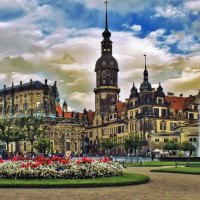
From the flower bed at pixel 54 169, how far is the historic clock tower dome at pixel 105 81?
106585 mm

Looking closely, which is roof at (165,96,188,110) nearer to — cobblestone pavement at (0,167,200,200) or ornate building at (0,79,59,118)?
ornate building at (0,79,59,118)

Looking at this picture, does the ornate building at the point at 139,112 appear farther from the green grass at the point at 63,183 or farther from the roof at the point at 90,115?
the green grass at the point at 63,183

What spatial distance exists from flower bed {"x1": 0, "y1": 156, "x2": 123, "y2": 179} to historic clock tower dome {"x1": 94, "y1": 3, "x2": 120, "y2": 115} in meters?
107

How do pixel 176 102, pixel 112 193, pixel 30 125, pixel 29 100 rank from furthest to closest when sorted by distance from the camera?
pixel 29 100 → pixel 176 102 → pixel 30 125 → pixel 112 193

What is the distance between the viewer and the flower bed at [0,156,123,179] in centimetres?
2545

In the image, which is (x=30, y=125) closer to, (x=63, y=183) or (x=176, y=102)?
(x=176, y=102)

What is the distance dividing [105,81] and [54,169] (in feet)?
362

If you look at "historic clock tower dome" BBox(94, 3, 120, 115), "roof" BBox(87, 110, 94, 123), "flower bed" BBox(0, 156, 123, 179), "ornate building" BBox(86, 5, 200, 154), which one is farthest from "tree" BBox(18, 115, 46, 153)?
"flower bed" BBox(0, 156, 123, 179)

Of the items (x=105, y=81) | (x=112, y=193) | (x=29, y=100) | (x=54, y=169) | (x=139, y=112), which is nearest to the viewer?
(x=112, y=193)

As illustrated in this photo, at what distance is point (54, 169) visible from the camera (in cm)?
2581

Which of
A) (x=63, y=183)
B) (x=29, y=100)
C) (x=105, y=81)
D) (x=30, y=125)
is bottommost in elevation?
(x=63, y=183)

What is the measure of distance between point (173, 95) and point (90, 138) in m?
31.7

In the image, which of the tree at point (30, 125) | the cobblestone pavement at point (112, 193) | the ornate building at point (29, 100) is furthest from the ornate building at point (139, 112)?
the cobblestone pavement at point (112, 193)

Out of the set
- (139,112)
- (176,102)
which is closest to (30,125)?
(139,112)
